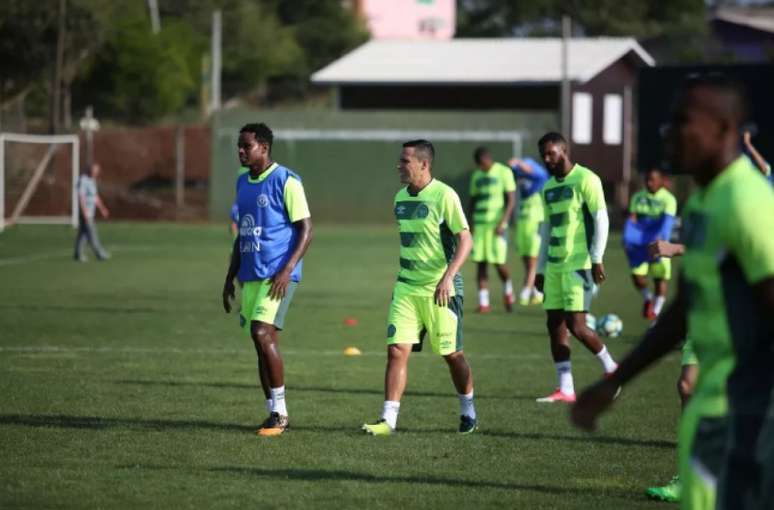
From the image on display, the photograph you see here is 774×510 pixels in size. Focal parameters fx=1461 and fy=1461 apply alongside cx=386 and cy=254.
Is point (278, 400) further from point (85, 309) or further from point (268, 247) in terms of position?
point (85, 309)

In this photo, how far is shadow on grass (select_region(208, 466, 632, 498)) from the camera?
847 centimetres

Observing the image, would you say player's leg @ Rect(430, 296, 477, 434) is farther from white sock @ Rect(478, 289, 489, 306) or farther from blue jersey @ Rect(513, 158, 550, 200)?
blue jersey @ Rect(513, 158, 550, 200)

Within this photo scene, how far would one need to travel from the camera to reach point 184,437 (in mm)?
10164

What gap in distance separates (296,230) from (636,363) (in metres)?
5.43

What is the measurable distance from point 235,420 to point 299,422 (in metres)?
0.48

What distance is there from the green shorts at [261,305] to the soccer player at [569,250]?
2.64 m

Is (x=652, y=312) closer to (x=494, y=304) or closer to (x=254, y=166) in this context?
(x=494, y=304)

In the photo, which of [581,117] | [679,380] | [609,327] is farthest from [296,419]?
[581,117]

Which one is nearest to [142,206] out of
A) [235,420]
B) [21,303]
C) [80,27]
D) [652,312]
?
[80,27]

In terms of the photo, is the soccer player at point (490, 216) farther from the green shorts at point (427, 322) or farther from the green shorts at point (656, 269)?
the green shorts at point (427, 322)

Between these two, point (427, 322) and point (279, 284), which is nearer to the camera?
point (279, 284)

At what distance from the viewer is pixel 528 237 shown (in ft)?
73.0

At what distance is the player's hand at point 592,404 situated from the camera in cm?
520

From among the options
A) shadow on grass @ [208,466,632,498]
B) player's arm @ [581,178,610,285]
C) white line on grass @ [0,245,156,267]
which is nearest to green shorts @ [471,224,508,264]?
player's arm @ [581,178,610,285]
